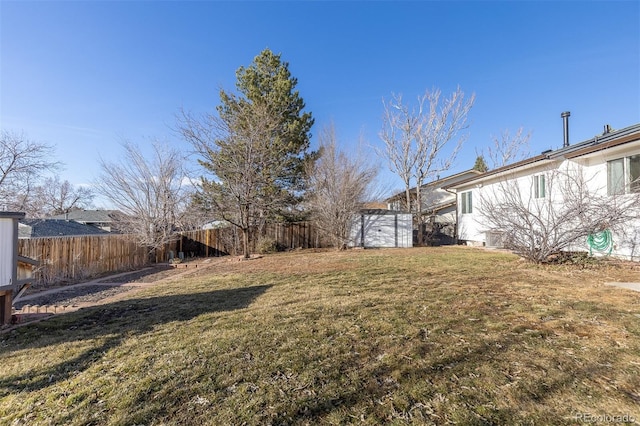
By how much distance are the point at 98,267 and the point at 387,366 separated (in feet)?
36.1

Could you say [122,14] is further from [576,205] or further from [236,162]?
[576,205]

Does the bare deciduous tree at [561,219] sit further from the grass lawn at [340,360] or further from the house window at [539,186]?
the grass lawn at [340,360]

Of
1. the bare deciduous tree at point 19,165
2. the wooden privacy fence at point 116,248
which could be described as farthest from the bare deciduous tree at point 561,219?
the bare deciduous tree at point 19,165

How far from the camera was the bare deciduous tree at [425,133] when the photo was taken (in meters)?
19.9

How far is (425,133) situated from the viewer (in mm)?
19984

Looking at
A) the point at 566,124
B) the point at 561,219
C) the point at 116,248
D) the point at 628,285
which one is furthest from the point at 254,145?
the point at 566,124

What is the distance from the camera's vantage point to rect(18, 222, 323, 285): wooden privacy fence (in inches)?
329

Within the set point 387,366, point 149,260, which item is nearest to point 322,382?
point 387,366

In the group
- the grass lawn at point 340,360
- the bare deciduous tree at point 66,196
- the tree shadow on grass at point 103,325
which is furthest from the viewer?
the bare deciduous tree at point 66,196

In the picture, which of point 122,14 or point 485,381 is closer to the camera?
point 485,381

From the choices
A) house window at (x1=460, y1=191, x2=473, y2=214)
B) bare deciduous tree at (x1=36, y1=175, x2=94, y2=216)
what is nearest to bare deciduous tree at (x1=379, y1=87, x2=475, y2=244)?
house window at (x1=460, y1=191, x2=473, y2=214)

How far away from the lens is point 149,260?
12539 millimetres

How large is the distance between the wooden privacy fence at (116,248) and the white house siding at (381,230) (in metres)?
2.52

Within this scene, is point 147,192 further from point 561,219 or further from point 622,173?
point 622,173
